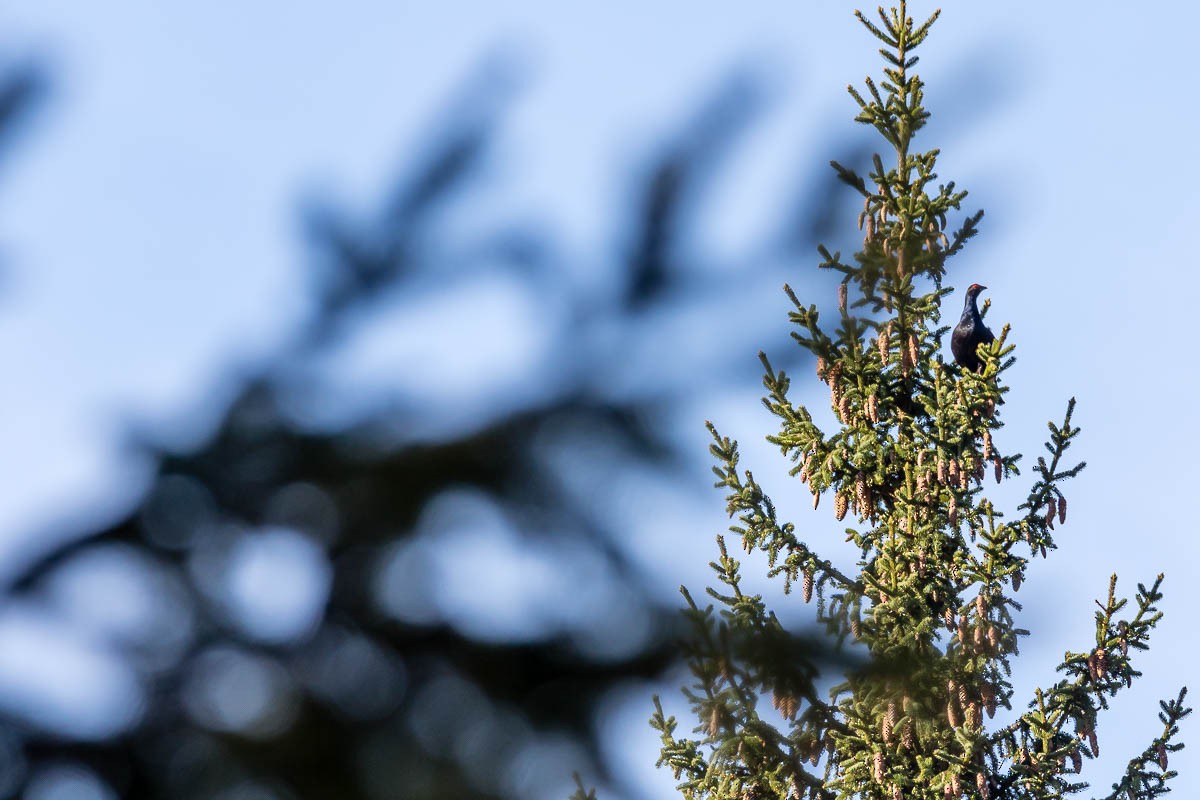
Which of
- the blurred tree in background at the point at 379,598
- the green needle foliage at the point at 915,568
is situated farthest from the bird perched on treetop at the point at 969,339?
the blurred tree in background at the point at 379,598

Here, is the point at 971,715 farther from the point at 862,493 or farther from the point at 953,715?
the point at 862,493

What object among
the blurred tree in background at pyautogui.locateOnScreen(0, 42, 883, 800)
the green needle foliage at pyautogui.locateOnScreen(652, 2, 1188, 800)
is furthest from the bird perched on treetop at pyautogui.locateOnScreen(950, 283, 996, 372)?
the blurred tree in background at pyautogui.locateOnScreen(0, 42, 883, 800)

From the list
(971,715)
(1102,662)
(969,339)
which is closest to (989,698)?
(971,715)

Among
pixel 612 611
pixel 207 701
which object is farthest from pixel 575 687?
pixel 207 701

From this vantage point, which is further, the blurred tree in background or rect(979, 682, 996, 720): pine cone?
rect(979, 682, 996, 720): pine cone

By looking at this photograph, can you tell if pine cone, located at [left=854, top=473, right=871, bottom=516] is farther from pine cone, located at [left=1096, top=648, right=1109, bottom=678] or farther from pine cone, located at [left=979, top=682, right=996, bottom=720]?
pine cone, located at [left=1096, top=648, right=1109, bottom=678]

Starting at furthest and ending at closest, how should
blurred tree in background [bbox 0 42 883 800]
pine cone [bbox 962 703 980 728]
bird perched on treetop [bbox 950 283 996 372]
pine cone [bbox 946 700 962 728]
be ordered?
bird perched on treetop [bbox 950 283 996 372]
pine cone [bbox 962 703 980 728]
pine cone [bbox 946 700 962 728]
blurred tree in background [bbox 0 42 883 800]

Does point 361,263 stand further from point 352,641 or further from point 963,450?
point 963,450

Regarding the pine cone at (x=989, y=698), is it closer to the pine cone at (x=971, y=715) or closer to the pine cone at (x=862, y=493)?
the pine cone at (x=971, y=715)

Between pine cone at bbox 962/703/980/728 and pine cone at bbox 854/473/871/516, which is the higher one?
pine cone at bbox 854/473/871/516

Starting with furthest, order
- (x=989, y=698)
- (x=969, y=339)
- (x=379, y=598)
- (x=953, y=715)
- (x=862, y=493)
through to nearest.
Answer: (x=969, y=339) → (x=862, y=493) → (x=989, y=698) → (x=953, y=715) → (x=379, y=598)

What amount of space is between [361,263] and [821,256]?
584mm

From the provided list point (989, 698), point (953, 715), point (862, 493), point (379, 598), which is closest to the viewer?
point (379, 598)

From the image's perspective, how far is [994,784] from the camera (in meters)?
7.61
